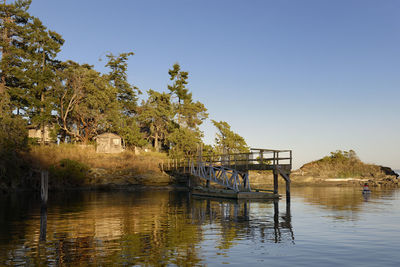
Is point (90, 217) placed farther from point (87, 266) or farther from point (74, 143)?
point (74, 143)

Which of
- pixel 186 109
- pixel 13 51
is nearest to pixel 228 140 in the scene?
pixel 186 109

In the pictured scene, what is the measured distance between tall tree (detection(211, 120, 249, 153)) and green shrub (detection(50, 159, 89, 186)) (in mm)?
31333

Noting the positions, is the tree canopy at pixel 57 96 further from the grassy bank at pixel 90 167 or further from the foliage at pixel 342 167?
the foliage at pixel 342 167

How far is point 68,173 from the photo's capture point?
50.0 m

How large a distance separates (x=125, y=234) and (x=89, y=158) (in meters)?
40.7

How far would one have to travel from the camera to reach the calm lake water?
12.1m

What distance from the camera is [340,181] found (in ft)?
237

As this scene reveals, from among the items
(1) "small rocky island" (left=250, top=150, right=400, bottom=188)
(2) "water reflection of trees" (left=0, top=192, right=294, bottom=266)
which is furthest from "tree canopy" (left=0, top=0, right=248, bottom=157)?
(2) "water reflection of trees" (left=0, top=192, right=294, bottom=266)

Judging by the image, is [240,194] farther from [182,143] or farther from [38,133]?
[38,133]

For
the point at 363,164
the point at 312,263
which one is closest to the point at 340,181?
the point at 363,164

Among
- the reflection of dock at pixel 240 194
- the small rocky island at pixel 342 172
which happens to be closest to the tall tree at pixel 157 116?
the small rocky island at pixel 342 172

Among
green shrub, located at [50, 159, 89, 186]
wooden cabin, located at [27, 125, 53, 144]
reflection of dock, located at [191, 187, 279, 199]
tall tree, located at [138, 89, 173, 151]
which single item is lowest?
reflection of dock, located at [191, 187, 279, 199]

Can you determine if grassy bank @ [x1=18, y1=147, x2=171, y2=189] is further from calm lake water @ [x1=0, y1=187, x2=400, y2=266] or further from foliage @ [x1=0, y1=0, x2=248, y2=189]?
calm lake water @ [x1=0, y1=187, x2=400, y2=266]

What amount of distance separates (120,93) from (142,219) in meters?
61.5
